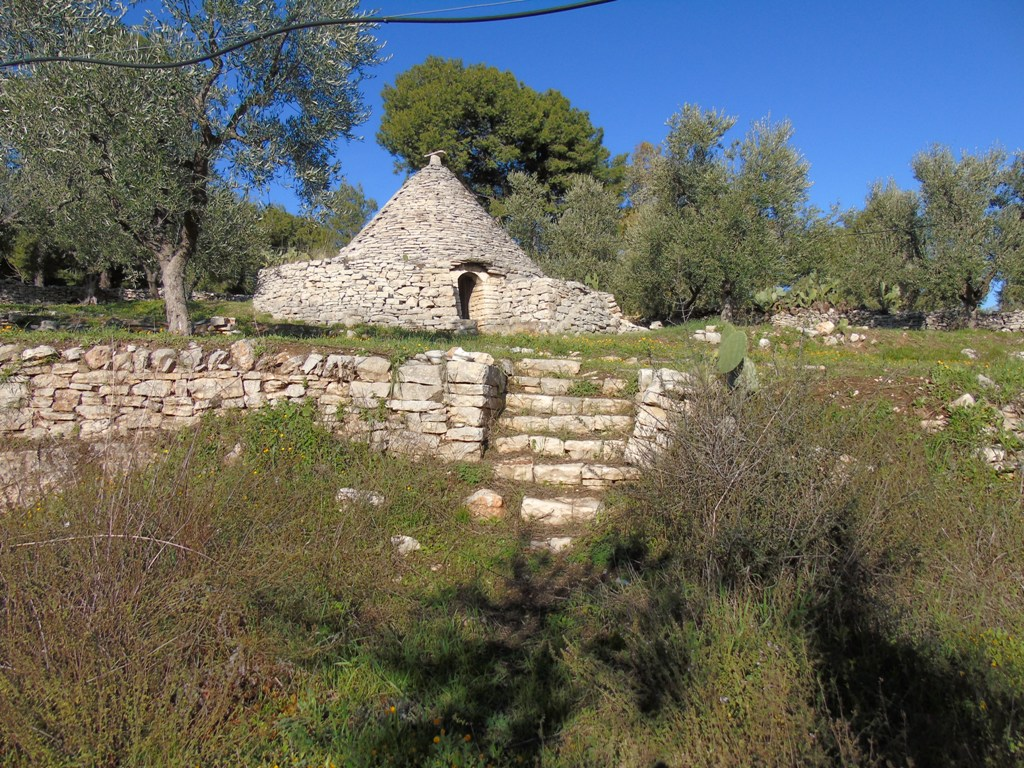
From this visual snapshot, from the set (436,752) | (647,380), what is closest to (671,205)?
(647,380)

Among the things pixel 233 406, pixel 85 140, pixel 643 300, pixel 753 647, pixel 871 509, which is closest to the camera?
pixel 753 647

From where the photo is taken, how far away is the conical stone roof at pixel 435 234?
14250 millimetres

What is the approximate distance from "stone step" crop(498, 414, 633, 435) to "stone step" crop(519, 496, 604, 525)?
3.56ft

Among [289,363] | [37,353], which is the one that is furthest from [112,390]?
[289,363]

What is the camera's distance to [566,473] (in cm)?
497

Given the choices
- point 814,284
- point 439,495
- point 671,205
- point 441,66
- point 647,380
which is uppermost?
point 441,66

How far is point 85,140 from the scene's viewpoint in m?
7.28

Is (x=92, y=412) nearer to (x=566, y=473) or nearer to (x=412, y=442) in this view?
(x=412, y=442)

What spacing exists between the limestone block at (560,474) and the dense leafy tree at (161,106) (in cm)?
569

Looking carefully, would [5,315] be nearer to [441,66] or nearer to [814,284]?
[814,284]

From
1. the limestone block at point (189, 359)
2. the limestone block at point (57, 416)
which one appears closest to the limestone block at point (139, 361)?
the limestone block at point (189, 359)

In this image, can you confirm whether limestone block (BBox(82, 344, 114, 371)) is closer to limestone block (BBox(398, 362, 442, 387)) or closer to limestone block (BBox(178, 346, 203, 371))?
limestone block (BBox(178, 346, 203, 371))

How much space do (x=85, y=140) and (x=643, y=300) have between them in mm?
14474

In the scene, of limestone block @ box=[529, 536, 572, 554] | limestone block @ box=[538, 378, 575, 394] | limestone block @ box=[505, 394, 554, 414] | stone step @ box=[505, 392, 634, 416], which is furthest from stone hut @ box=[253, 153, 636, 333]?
limestone block @ box=[529, 536, 572, 554]
